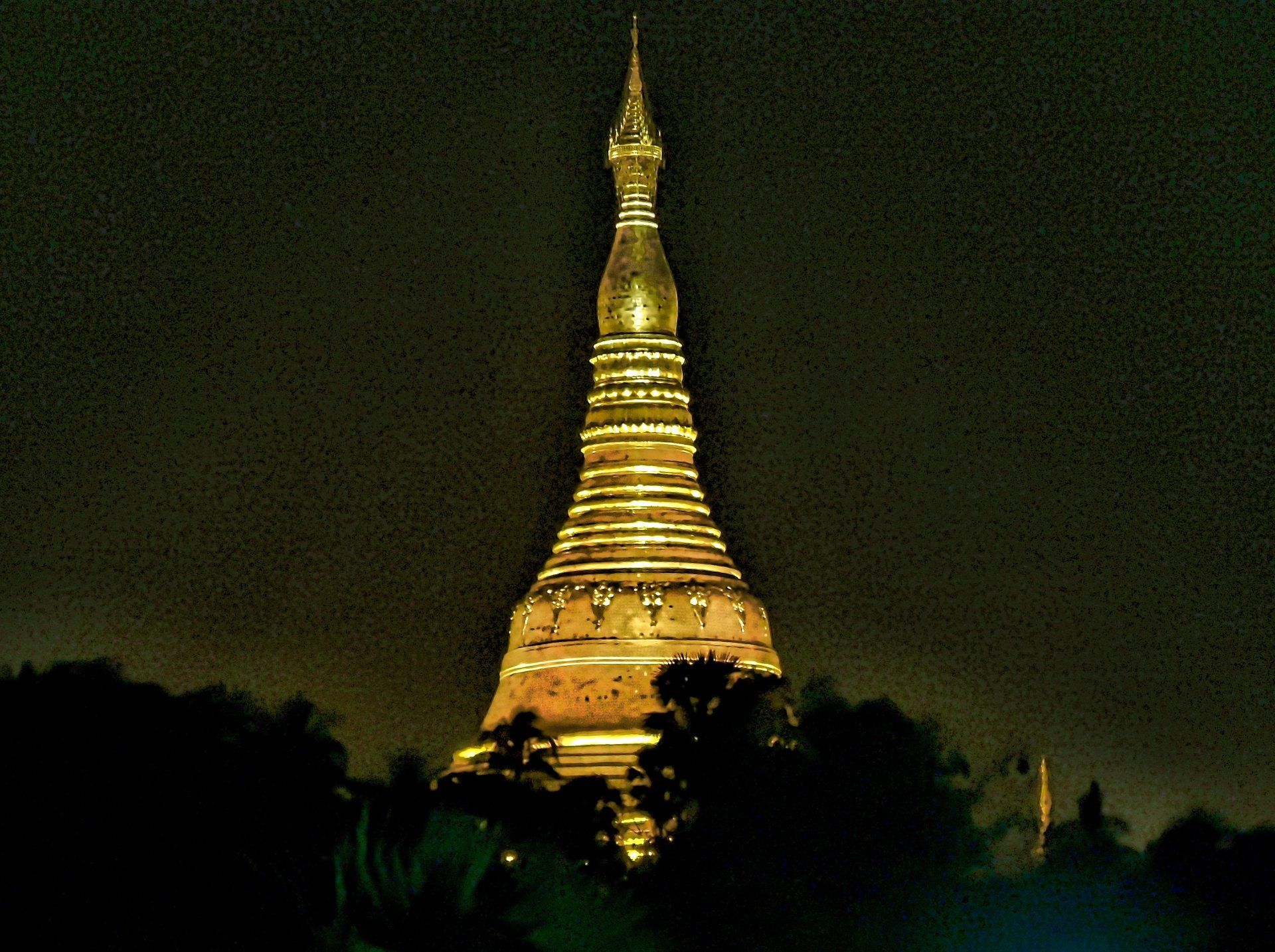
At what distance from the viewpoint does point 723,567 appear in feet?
107

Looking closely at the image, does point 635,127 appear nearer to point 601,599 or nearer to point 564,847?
point 601,599

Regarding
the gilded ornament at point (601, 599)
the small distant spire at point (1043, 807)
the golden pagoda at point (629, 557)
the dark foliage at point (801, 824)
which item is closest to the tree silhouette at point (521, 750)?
the golden pagoda at point (629, 557)

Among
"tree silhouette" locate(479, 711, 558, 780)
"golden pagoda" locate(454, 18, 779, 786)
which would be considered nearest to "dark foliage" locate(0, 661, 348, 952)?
"tree silhouette" locate(479, 711, 558, 780)

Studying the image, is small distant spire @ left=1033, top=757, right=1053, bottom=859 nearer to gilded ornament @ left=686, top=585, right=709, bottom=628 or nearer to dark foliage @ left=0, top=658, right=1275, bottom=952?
dark foliage @ left=0, top=658, right=1275, bottom=952

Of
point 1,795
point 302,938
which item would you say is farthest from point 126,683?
point 302,938

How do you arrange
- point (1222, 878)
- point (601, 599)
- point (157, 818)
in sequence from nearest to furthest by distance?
point (157, 818)
point (1222, 878)
point (601, 599)

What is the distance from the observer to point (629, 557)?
106 feet

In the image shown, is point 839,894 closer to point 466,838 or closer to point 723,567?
point 466,838

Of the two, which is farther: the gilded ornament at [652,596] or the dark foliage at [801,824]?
the gilded ornament at [652,596]

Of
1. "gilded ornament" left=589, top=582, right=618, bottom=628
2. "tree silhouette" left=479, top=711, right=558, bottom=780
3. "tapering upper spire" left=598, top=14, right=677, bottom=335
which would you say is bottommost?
"tree silhouette" left=479, top=711, right=558, bottom=780

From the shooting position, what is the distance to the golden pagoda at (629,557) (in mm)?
31531

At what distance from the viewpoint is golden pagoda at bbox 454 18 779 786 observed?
103 ft

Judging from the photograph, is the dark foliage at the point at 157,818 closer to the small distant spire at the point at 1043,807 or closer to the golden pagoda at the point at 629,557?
the golden pagoda at the point at 629,557

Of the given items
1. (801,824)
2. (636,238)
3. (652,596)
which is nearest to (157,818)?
(801,824)
